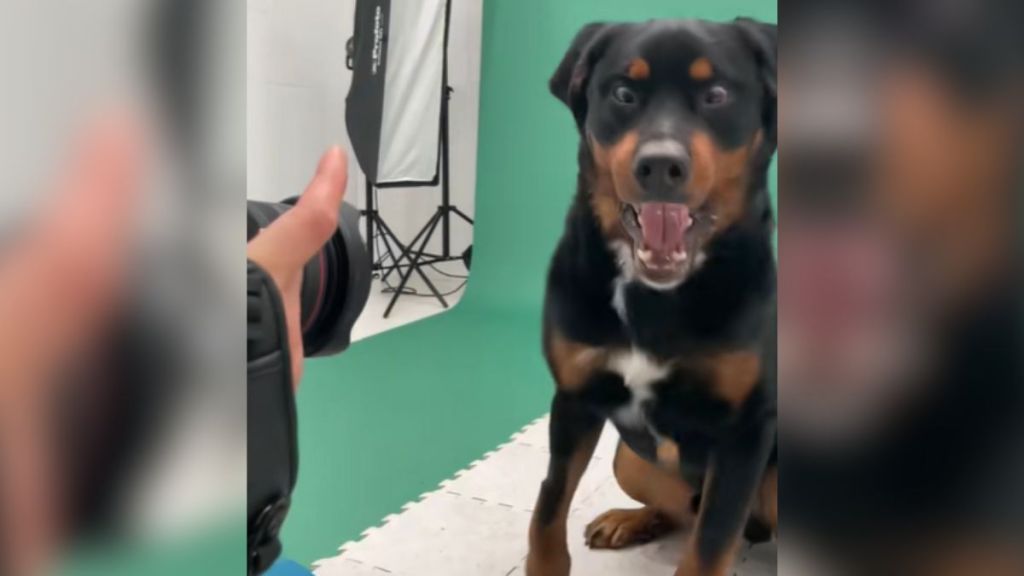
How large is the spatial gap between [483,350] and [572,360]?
152 cm

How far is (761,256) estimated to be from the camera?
971 mm

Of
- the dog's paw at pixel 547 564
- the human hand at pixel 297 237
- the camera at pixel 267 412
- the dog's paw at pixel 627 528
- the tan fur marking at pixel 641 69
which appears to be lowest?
the dog's paw at pixel 627 528

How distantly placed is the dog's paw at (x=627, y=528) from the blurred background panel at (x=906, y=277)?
4.13 feet

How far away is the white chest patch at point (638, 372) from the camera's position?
3.65 feet

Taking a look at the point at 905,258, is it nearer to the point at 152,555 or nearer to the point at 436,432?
the point at 152,555

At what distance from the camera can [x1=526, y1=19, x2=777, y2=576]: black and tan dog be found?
0.96m


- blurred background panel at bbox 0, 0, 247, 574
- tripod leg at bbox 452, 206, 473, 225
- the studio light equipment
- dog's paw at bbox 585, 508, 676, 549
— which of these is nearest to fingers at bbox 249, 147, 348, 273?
blurred background panel at bbox 0, 0, 247, 574

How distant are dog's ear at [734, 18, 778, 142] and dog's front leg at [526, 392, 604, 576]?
0.51 meters

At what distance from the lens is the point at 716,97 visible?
96cm

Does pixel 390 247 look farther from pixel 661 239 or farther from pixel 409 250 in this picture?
pixel 661 239

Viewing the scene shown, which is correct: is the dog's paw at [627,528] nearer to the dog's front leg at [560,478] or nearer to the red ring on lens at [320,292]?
the dog's front leg at [560,478]

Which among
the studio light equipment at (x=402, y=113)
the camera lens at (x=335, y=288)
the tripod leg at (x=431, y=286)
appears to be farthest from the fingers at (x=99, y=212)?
the tripod leg at (x=431, y=286)

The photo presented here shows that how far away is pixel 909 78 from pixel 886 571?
0.14 m

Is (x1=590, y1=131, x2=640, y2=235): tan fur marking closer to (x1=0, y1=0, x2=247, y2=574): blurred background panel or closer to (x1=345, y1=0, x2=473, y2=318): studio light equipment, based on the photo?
(x1=0, y1=0, x2=247, y2=574): blurred background panel
